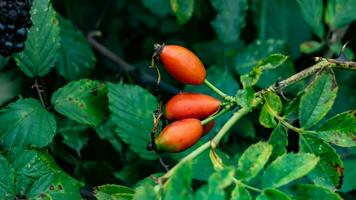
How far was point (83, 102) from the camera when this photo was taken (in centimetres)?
151

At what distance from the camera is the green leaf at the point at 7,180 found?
1.20m

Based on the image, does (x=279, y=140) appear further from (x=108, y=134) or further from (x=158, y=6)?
(x=158, y=6)

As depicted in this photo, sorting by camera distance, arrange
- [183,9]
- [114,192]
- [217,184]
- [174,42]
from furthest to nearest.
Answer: [174,42] < [183,9] < [114,192] < [217,184]

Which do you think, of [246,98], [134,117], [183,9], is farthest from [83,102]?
[246,98]

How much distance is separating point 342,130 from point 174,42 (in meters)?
1.11

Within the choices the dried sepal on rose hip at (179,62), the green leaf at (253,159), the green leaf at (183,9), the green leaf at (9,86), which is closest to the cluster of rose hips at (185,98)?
the dried sepal on rose hip at (179,62)

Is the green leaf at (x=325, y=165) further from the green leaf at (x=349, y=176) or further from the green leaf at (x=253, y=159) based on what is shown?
the green leaf at (x=349, y=176)

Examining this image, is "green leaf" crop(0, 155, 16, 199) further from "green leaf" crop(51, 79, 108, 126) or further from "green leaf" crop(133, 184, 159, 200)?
"green leaf" crop(133, 184, 159, 200)

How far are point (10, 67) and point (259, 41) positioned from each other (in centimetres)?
78

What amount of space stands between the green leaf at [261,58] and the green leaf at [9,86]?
2.21 ft

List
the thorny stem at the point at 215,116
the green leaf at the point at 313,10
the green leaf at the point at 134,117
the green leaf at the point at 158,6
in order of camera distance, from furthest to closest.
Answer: the green leaf at the point at 158,6
the green leaf at the point at 313,10
the green leaf at the point at 134,117
the thorny stem at the point at 215,116

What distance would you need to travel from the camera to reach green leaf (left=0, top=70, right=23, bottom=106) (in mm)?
1660

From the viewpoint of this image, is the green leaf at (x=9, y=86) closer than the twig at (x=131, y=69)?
Yes

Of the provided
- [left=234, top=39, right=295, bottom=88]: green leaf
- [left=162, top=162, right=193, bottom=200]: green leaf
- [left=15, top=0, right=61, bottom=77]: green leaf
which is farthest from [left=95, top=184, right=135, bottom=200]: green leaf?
[left=234, top=39, right=295, bottom=88]: green leaf
